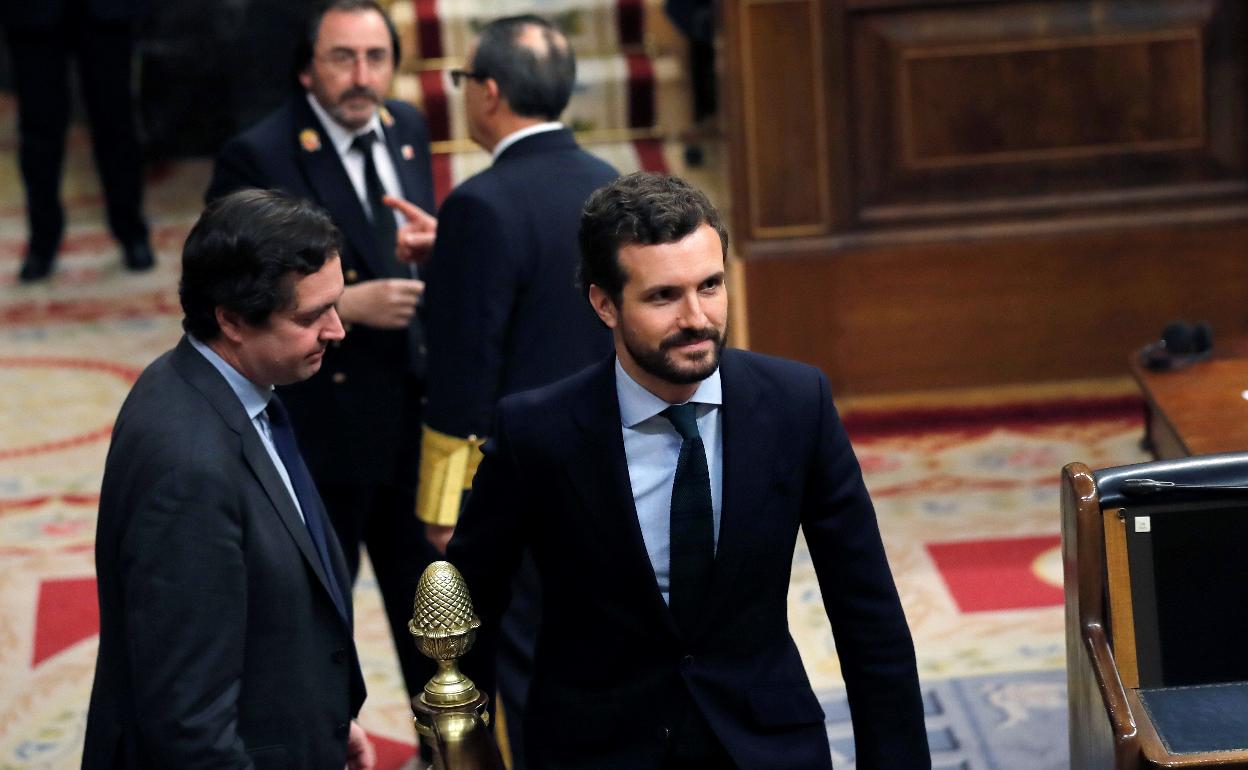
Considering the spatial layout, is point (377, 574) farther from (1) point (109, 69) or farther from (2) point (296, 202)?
(1) point (109, 69)

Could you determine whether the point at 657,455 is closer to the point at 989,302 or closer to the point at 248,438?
the point at 248,438

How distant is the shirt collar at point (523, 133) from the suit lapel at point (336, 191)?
1.43 feet

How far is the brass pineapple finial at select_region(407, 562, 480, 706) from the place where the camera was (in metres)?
2.24

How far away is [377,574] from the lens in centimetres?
421

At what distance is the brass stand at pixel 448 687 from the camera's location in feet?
7.35

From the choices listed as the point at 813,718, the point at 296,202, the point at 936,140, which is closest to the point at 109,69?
the point at 936,140

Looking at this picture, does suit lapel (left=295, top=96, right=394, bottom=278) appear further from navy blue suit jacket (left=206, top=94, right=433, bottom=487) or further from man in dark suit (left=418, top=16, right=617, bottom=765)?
man in dark suit (left=418, top=16, right=617, bottom=765)

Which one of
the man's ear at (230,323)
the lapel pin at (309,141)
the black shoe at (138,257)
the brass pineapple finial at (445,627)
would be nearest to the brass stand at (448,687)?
the brass pineapple finial at (445,627)

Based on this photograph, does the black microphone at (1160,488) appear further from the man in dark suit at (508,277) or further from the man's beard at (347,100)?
the man's beard at (347,100)

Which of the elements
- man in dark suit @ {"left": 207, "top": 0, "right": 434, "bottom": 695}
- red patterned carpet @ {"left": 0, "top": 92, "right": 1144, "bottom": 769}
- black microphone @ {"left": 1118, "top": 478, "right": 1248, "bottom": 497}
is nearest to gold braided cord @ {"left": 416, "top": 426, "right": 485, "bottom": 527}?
man in dark suit @ {"left": 207, "top": 0, "right": 434, "bottom": 695}

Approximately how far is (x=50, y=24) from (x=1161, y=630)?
20.6 ft

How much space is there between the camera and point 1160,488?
9.61ft

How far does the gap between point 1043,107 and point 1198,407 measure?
268 cm

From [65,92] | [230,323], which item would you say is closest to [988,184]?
[230,323]
